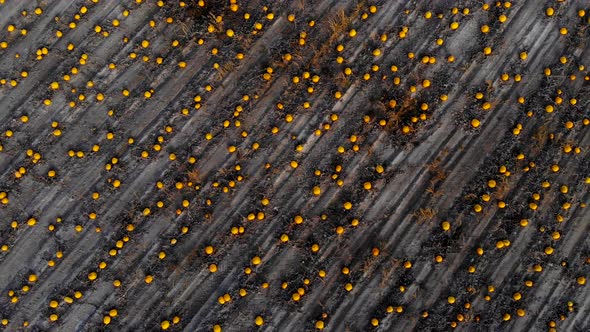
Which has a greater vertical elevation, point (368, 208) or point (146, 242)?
point (368, 208)

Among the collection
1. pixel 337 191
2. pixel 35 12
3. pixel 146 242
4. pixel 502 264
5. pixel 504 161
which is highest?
pixel 504 161

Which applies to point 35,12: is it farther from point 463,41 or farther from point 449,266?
point 449,266

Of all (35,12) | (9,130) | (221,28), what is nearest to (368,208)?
(221,28)

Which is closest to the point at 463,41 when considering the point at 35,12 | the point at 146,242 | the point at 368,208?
the point at 368,208

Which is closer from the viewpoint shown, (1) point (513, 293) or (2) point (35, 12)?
(1) point (513, 293)

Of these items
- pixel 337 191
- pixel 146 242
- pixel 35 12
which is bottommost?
pixel 146 242

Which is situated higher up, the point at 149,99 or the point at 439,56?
the point at 439,56

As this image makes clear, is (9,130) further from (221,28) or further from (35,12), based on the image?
(221,28)

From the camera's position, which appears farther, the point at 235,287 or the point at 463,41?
the point at 463,41
